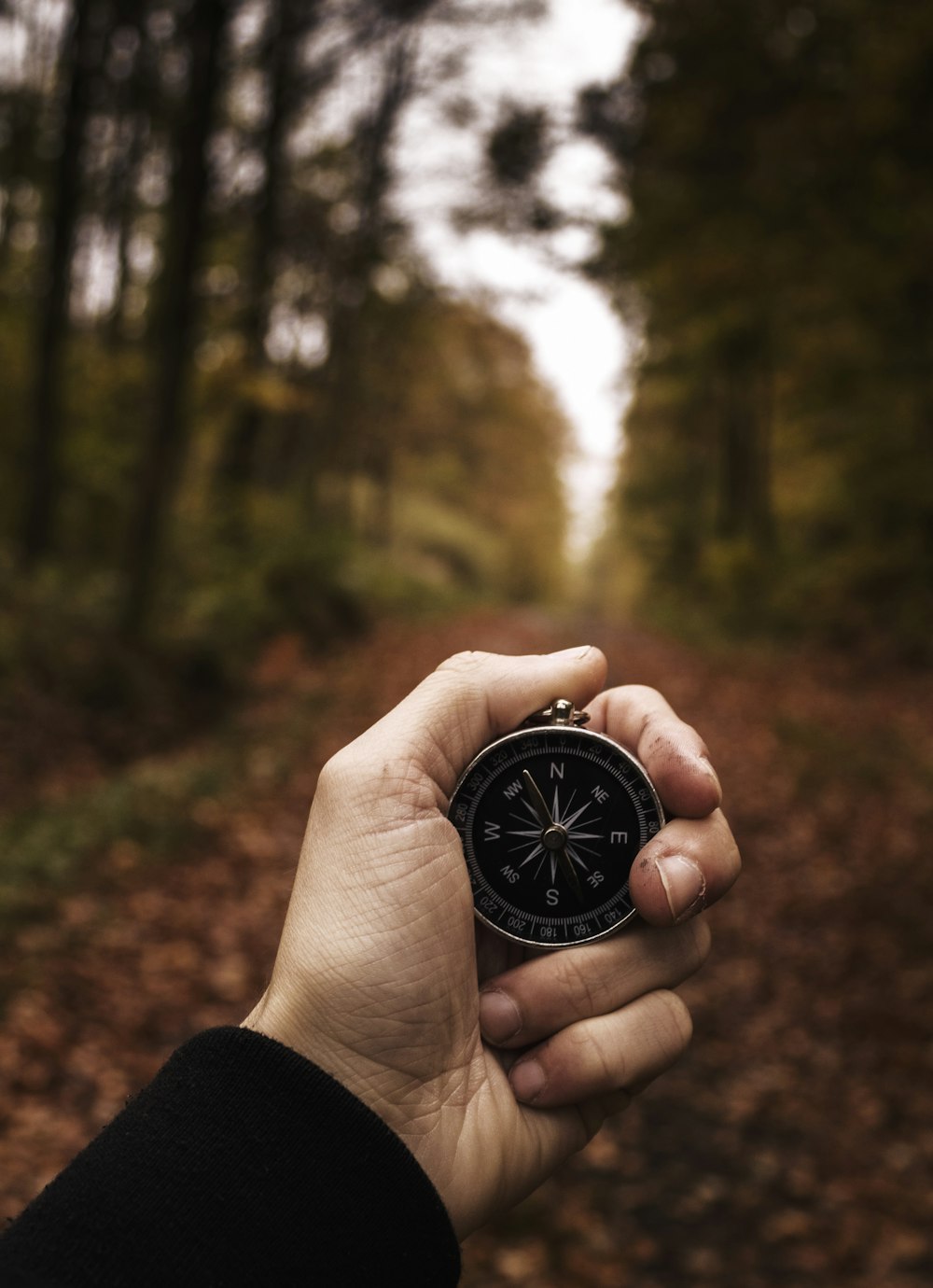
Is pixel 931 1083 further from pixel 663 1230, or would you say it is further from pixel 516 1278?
pixel 516 1278

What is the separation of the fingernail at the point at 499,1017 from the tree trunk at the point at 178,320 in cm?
924

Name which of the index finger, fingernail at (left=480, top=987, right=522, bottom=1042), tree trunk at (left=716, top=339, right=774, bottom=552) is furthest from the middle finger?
tree trunk at (left=716, top=339, right=774, bottom=552)

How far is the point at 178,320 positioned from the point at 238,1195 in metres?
9.92

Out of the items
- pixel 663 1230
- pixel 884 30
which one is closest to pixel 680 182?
pixel 884 30

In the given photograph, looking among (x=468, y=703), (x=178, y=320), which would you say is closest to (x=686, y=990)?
(x=468, y=703)

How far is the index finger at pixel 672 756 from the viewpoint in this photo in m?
1.84

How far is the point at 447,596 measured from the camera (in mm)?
23141

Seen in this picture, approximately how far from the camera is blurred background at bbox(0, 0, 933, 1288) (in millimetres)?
4883

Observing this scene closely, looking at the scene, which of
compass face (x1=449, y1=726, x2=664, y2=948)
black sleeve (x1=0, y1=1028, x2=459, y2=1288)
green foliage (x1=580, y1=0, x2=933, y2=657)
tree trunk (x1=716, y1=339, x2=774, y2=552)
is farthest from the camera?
tree trunk (x1=716, y1=339, x2=774, y2=552)

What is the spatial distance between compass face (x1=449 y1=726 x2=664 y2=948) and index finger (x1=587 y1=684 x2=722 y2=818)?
4 cm

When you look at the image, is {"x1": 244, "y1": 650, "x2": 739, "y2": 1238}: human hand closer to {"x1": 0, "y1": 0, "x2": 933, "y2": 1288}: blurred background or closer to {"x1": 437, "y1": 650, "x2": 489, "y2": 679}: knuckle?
{"x1": 437, "y1": 650, "x2": 489, "y2": 679}: knuckle

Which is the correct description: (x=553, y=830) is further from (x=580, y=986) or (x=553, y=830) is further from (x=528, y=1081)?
(x=528, y=1081)

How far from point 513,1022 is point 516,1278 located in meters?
2.92

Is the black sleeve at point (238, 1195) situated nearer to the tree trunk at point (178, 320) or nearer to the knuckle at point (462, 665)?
the knuckle at point (462, 665)
